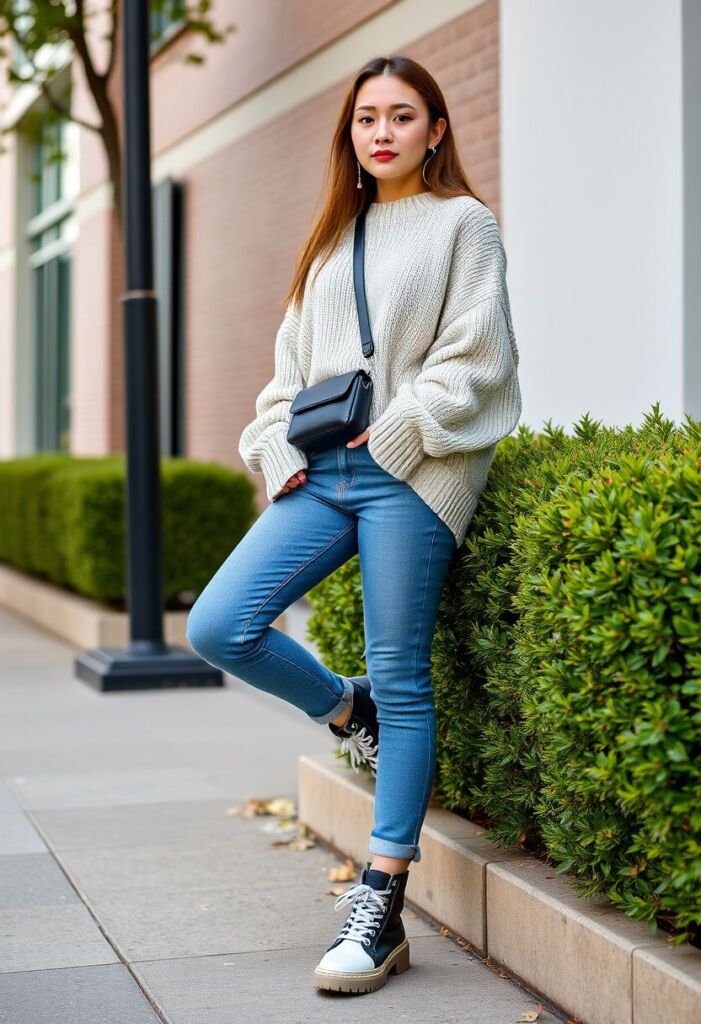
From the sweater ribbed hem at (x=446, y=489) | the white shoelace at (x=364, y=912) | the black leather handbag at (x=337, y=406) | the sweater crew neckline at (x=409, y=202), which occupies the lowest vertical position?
the white shoelace at (x=364, y=912)

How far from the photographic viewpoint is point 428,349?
355cm

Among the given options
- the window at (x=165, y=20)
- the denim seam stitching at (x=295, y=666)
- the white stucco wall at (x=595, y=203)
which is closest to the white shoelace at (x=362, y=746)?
the denim seam stitching at (x=295, y=666)

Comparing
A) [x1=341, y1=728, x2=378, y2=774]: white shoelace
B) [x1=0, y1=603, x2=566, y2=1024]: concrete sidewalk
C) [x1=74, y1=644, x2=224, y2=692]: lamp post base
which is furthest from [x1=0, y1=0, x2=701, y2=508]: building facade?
[x1=74, y1=644, x2=224, y2=692]: lamp post base

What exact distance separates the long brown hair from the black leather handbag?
0.21m

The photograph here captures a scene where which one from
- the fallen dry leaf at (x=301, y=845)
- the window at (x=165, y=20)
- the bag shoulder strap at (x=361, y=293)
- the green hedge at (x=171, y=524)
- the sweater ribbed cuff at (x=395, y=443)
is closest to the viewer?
the sweater ribbed cuff at (x=395, y=443)

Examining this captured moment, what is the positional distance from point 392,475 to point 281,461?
308 millimetres

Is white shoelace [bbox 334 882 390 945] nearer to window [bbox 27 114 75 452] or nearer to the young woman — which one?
the young woman

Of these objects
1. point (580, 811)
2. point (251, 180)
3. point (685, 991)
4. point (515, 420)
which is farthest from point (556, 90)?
point (251, 180)

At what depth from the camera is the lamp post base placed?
7.52 meters

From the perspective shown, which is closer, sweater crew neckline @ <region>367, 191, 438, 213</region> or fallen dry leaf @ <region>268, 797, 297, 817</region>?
sweater crew neckline @ <region>367, 191, 438, 213</region>

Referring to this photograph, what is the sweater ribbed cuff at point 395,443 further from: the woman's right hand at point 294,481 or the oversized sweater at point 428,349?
the woman's right hand at point 294,481

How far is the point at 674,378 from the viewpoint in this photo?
16.5 ft

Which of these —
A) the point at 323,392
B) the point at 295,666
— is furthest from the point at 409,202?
the point at 295,666

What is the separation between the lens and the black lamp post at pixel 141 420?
295 inches
